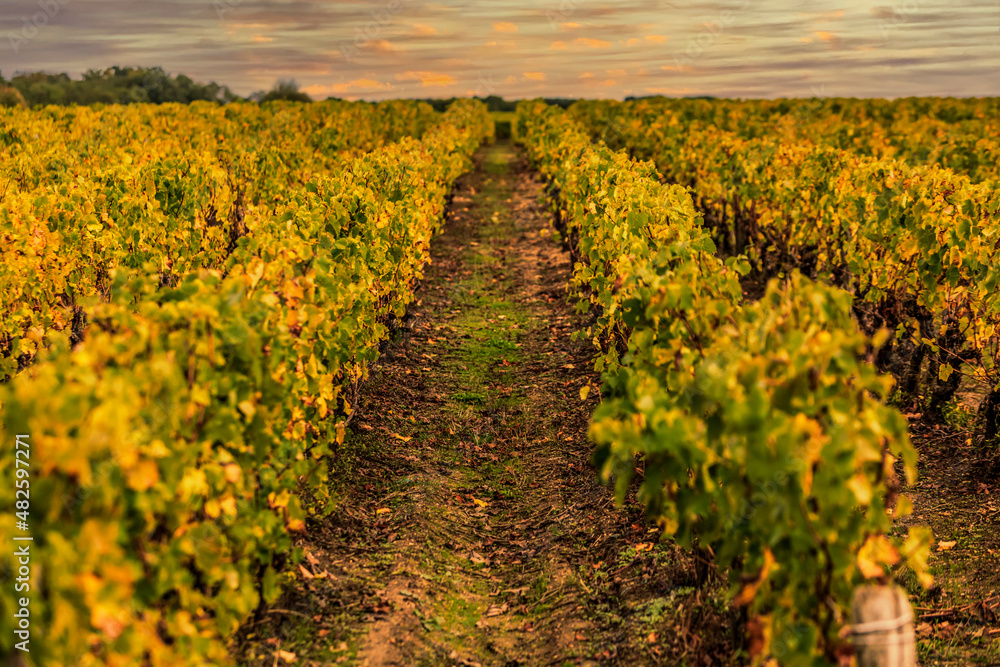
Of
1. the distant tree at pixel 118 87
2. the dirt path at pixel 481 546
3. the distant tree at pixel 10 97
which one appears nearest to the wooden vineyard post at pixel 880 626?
the dirt path at pixel 481 546

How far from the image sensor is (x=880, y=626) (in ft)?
8.94

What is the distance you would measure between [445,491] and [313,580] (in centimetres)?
162

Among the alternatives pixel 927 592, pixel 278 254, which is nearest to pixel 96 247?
pixel 278 254

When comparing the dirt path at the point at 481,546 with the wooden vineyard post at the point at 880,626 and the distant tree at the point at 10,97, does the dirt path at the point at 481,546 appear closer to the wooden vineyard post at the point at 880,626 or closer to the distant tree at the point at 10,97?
the wooden vineyard post at the point at 880,626

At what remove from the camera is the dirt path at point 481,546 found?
436 cm

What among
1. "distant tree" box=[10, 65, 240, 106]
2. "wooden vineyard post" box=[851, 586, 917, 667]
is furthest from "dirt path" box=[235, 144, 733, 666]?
"distant tree" box=[10, 65, 240, 106]

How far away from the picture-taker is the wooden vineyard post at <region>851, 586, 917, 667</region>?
8.94 ft

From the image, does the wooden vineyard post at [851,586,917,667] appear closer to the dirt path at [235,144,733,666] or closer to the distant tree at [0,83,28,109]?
the dirt path at [235,144,733,666]

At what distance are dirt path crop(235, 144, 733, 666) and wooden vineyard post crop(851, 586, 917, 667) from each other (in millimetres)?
1365

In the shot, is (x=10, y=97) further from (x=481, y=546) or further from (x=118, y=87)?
(x=481, y=546)

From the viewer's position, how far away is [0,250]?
693 centimetres

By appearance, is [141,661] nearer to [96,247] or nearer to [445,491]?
[445,491]

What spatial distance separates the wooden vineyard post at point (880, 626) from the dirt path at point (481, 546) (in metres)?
1.36

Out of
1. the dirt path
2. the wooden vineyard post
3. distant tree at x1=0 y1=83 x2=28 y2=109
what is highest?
distant tree at x1=0 y1=83 x2=28 y2=109
